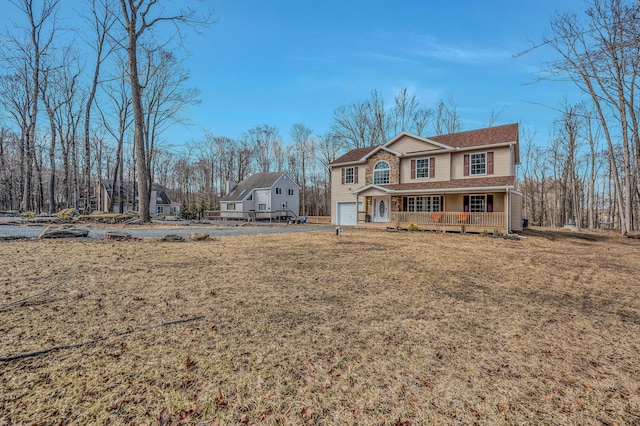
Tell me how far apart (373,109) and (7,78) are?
33732 mm

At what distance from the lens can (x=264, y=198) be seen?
117 feet

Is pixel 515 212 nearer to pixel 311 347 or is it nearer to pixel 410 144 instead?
pixel 410 144

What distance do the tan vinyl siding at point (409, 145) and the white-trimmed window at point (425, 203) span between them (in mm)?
3468

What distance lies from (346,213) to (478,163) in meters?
10.3

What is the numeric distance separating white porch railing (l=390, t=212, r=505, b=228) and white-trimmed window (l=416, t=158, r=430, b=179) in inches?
137

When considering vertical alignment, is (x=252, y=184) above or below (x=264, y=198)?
above

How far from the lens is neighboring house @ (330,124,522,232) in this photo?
53.3 feet

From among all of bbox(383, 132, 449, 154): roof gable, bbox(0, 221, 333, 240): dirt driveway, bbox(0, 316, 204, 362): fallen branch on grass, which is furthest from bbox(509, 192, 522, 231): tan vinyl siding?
bbox(0, 316, 204, 362): fallen branch on grass

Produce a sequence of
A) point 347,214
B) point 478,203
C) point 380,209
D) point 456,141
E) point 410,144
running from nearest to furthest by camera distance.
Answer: point 478,203 < point 456,141 < point 410,144 < point 380,209 < point 347,214

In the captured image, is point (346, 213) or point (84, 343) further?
point (346, 213)

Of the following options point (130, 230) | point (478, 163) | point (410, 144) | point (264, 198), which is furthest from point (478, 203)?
point (264, 198)

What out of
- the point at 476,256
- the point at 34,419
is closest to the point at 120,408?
the point at 34,419

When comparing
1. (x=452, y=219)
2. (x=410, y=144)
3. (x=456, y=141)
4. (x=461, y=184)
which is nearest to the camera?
(x=452, y=219)

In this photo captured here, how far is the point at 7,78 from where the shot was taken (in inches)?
893
